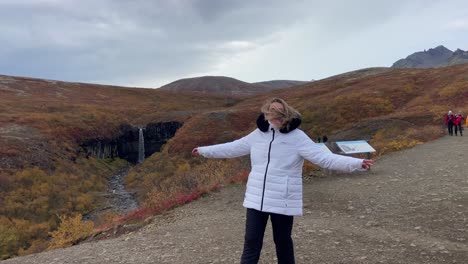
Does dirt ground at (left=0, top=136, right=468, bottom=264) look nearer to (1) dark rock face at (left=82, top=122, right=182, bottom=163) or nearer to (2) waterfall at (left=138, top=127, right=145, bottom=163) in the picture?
(1) dark rock face at (left=82, top=122, right=182, bottom=163)

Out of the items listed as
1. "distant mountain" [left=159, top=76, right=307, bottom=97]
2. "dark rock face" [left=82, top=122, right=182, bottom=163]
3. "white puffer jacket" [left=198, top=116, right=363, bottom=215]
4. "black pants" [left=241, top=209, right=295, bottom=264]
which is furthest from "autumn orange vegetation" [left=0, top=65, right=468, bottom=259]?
"distant mountain" [left=159, top=76, right=307, bottom=97]

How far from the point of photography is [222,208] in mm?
11383

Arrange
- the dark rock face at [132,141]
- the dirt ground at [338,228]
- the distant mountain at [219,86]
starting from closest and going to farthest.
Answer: the dirt ground at [338,228] → the dark rock face at [132,141] → the distant mountain at [219,86]

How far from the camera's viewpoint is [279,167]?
4.94 meters

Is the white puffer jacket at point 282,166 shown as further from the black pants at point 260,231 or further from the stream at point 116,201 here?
the stream at point 116,201

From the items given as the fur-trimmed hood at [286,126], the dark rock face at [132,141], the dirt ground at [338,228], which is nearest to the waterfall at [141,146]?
the dark rock face at [132,141]

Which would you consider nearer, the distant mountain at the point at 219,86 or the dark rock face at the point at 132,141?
the dark rock face at the point at 132,141

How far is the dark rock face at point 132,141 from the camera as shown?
4956 centimetres

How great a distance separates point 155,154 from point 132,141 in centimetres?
894

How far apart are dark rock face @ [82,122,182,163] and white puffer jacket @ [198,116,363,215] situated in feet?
149

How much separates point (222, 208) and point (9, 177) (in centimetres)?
2564

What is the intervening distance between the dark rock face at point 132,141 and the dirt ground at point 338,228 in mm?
39115

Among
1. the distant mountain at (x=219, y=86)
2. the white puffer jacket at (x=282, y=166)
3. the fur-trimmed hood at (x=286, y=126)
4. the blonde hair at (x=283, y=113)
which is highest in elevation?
the distant mountain at (x=219, y=86)

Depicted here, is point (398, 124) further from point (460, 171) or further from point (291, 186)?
point (291, 186)
